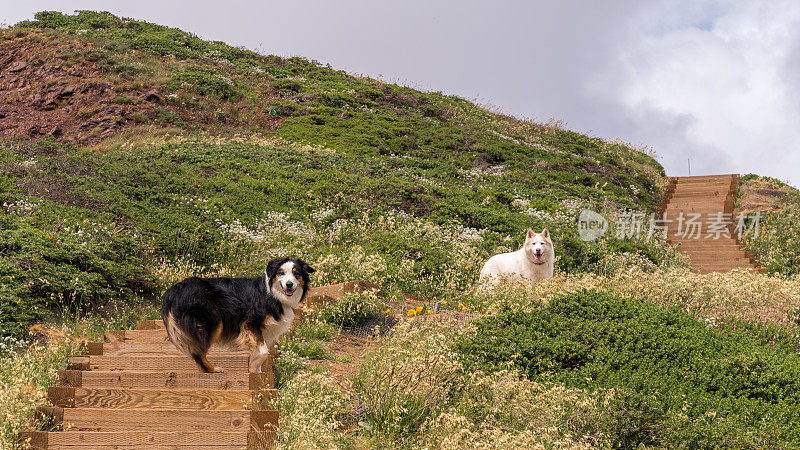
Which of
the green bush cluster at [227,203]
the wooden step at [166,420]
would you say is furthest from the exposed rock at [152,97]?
the wooden step at [166,420]

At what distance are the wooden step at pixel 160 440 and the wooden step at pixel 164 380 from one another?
0.83m

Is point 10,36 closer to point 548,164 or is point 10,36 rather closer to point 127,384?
point 548,164

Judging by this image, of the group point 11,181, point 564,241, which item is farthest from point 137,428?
point 564,241

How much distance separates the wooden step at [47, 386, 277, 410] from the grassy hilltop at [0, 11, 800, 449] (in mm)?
225

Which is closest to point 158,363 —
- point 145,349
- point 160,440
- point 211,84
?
point 145,349

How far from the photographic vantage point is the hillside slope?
36.4ft

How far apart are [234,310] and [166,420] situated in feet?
4.97

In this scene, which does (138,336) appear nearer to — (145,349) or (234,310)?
(145,349)

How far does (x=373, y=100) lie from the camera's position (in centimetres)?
3359

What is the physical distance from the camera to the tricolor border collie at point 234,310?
609 cm

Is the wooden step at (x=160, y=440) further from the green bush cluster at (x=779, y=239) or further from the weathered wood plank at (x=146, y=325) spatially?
the green bush cluster at (x=779, y=239)

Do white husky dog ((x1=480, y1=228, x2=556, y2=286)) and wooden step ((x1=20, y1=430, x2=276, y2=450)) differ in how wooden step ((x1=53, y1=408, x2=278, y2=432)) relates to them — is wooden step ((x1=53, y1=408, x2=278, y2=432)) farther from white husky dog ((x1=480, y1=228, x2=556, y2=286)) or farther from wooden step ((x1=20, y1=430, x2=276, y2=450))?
white husky dog ((x1=480, y1=228, x2=556, y2=286))

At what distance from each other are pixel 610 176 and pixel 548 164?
3.16 meters

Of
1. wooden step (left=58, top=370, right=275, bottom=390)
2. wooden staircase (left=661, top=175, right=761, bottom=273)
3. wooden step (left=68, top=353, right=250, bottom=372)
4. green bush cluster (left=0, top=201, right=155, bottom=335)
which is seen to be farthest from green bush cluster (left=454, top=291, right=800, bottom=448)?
wooden staircase (left=661, top=175, right=761, bottom=273)
